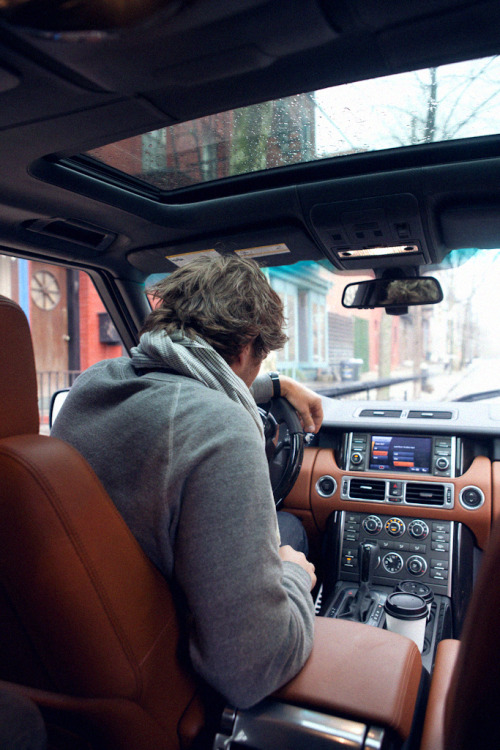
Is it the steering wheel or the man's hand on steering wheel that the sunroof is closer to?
the man's hand on steering wheel

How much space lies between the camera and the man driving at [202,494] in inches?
46.8

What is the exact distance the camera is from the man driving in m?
1.19

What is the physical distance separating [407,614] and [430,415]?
1639 millimetres

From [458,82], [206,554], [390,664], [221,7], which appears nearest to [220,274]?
[221,7]

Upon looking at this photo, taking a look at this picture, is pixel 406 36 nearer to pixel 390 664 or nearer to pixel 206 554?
pixel 206 554

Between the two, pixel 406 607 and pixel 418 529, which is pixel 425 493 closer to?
pixel 418 529

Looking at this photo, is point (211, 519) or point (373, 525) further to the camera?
point (373, 525)

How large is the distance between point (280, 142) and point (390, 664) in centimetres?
192

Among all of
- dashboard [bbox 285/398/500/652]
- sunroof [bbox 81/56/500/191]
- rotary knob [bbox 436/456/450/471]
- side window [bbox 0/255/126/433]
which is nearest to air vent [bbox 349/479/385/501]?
dashboard [bbox 285/398/500/652]

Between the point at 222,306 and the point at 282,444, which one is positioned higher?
the point at 222,306

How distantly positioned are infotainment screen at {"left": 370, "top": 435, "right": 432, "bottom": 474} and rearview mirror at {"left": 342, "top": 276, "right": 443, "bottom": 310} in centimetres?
83

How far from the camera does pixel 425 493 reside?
3.21 meters

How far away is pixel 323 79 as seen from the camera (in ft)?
5.04

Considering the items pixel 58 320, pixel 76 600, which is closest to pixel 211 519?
pixel 76 600
